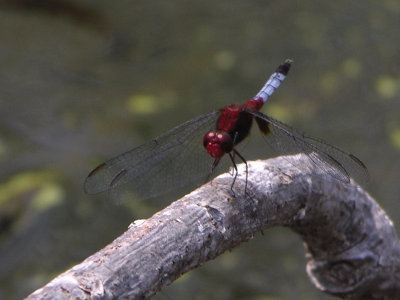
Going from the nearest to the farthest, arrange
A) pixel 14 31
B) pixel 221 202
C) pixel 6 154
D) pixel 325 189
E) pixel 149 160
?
pixel 221 202 → pixel 325 189 → pixel 149 160 → pixel 6 154 → pixel 14 31

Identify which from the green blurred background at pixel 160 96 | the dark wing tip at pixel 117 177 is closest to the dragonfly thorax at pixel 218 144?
the dark wing tip at pixel 117 177

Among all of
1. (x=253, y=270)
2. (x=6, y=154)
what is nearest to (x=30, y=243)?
(x=6, y=154)

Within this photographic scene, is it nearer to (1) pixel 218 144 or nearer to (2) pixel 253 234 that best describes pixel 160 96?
(1) pixel 218 144

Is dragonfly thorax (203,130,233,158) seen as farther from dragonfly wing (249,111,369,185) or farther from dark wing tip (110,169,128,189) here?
dark wing tip (110,169,128,189)

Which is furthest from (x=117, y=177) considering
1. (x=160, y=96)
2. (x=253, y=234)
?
(x=160, y=96)

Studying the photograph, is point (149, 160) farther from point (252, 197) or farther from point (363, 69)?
point (363, 69)

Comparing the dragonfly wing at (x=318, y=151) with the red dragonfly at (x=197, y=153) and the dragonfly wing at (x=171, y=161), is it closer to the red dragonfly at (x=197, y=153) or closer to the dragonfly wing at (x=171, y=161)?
the red dragonfly at (x=197, y=153)

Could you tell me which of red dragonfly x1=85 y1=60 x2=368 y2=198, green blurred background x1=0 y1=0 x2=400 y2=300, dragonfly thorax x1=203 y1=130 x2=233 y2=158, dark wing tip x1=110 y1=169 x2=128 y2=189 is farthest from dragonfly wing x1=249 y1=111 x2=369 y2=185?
green blurred background x1=0 y1=0 x2=400 y2=300

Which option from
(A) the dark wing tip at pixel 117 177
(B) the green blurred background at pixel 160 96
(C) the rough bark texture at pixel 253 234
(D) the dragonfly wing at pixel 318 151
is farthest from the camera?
(B) the green blurred background at pixel 160 96
